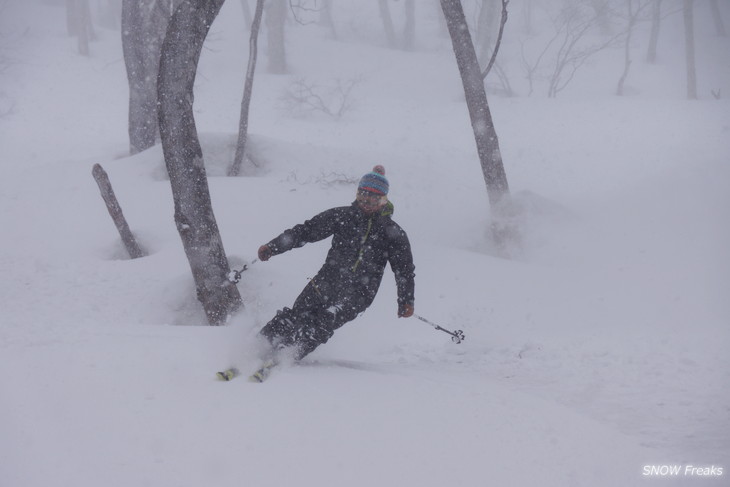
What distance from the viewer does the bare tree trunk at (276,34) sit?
24.8 m

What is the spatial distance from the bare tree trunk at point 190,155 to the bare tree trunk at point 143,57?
6226 mm

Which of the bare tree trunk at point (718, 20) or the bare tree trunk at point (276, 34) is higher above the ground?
the bare tree trunk at point (718, 20)

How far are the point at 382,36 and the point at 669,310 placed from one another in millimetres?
32264

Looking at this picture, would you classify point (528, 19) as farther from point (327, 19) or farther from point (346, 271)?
point (346, 271)

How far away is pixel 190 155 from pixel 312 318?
215cm

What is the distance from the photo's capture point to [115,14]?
3528 cm

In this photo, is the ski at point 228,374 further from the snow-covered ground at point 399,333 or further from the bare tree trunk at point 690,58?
the bare tree trunk at point 690,58

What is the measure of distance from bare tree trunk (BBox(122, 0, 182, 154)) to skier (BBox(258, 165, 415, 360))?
808 centimetres

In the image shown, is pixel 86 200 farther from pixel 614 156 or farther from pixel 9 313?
pixel 614 156

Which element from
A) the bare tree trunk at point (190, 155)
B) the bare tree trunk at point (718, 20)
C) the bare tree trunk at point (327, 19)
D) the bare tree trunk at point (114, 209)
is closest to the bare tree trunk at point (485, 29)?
the bare tree trunk at point (327, 19)

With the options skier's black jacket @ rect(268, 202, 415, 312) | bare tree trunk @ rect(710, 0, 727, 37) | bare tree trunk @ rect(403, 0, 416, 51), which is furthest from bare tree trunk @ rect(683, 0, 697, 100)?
skier's black jacket @ rect(268, 202, 415, 312)

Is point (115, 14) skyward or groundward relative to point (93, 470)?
skyward

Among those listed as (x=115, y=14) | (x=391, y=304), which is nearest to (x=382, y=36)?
(x=115, y=14)

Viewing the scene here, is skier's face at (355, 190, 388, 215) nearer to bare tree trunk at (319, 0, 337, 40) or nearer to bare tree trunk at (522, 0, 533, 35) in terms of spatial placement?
bare tree trunk at (319, 0, 337, 40)
